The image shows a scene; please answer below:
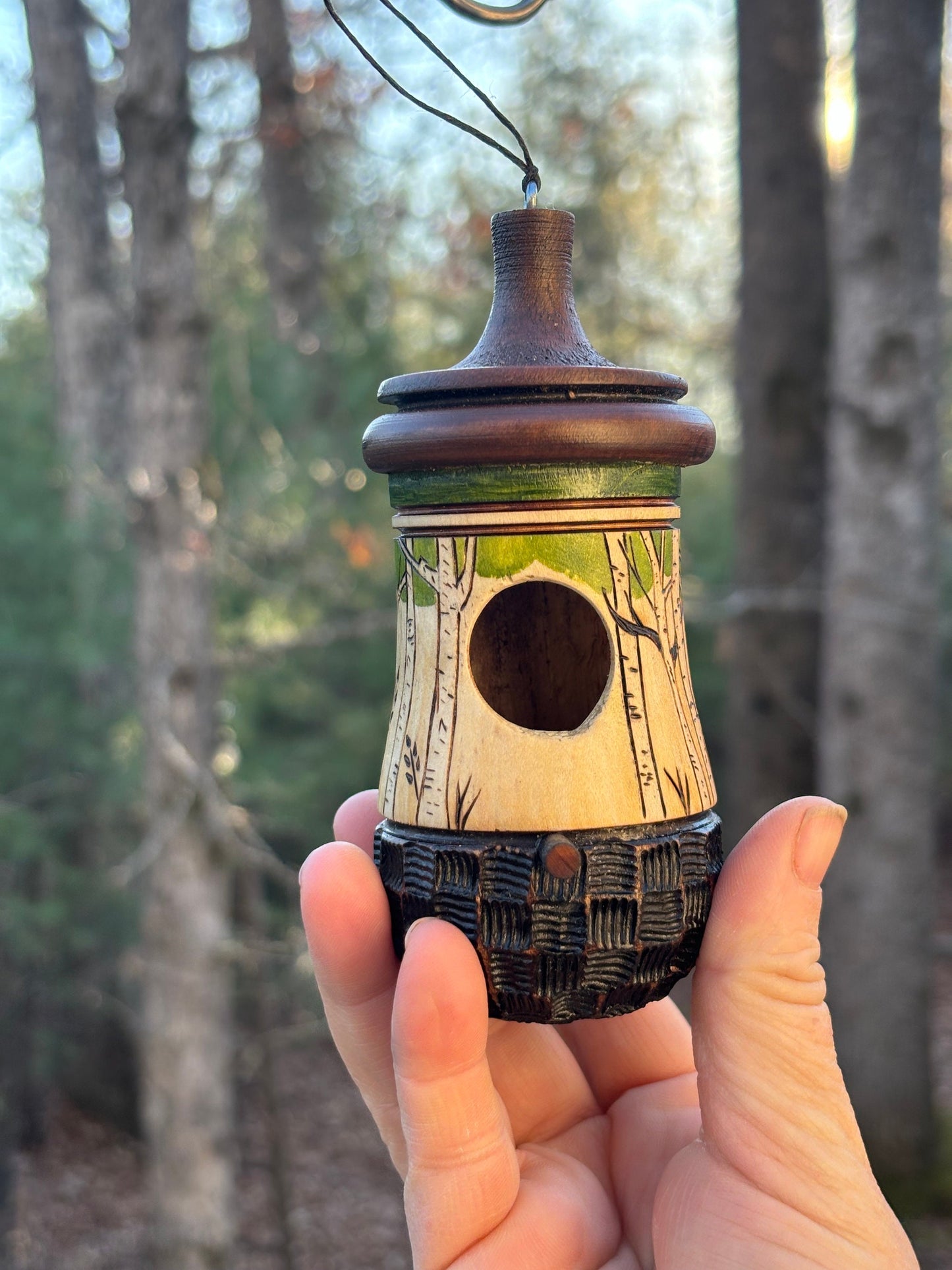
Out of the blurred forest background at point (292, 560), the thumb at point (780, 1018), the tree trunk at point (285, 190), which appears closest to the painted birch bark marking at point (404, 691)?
the thumb at point (780, 1018)

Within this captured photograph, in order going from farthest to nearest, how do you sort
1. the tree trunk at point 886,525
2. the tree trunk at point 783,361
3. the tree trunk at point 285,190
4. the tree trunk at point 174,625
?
1. the tree trunk at point 285,190
2. the tree trunk at point 783,361
3. the tree trunk at point 886,525
4. the tree trunk at point 174,625

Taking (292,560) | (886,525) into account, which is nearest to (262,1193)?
(292,560)

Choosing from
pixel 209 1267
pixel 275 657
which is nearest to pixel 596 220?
pixel 275 657

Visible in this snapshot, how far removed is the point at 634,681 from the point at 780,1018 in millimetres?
508

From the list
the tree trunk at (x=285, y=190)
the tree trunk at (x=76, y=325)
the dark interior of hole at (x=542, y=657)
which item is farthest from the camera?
the tree trunk at (x=285, y=190)

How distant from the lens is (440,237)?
9.89 m

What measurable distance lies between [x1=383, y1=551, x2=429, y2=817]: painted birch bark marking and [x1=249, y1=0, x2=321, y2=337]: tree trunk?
547 cm

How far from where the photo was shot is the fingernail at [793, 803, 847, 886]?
166 centimetres

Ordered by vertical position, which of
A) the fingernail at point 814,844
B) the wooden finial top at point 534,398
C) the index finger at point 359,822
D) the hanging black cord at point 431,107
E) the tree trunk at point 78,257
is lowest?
the index finger at point 359,822

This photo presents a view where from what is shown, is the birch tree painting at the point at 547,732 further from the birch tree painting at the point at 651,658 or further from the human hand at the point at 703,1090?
the human hand at the point at 703,1090

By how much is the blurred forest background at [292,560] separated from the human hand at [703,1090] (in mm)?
2811

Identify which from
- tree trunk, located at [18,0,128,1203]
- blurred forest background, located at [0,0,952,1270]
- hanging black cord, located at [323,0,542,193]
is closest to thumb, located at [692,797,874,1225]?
hanging black cord, located at [323,0,542,193]

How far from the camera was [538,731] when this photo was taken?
170 cm

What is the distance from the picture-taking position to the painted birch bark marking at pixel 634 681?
1.67 m
